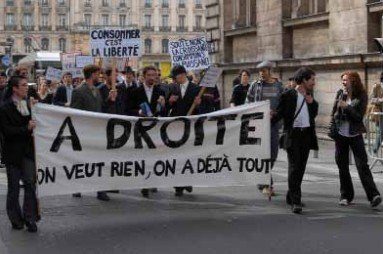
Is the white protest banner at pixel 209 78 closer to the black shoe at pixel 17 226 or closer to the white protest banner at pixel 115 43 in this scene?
the white protest banner at pixel 115 43

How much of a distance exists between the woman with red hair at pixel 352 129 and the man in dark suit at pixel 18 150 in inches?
158

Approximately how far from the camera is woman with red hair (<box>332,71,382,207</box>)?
10148mm

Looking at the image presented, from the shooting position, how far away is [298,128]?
9.92 metres

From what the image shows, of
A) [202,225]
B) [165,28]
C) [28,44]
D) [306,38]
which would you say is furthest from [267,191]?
[165,28]

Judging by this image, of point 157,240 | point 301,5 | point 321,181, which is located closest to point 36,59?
point 301,5

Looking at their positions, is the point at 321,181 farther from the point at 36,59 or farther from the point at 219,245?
the point at 36,59

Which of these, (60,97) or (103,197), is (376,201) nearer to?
(103,197)

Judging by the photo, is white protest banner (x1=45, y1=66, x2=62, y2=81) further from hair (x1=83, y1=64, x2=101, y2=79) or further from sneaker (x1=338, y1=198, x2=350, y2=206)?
sneaker (x1=338, y1=198, x2=350, y2=206)

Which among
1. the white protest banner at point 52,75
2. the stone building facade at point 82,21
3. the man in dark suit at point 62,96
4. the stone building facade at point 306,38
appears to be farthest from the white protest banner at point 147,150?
the stone building facade at point 82,21

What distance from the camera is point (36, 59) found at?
171 ft

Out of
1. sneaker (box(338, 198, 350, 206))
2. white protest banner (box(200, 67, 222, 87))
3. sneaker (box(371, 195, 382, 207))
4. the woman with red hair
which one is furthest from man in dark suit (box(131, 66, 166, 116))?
sneaker (box(371, 195, 382, 207))

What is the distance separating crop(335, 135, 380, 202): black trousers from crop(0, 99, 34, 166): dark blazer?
13.6ft

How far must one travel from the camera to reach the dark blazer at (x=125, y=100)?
466 inches

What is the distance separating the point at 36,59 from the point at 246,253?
4615 centimetres
